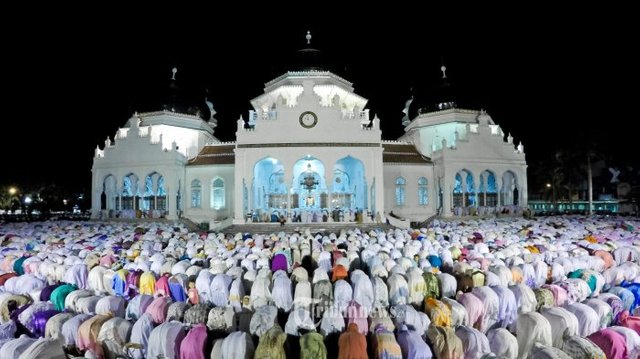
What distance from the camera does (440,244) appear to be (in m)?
13.5

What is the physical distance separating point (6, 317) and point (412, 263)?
8.65 m

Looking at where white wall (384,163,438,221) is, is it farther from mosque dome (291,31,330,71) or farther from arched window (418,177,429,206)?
mosque dome (291,31,330,71)

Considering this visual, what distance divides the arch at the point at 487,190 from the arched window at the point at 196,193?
21.9 m

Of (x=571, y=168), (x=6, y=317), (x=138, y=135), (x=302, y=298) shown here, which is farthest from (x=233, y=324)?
(x=571, y=168)

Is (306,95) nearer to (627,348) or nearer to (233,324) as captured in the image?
(233,324)

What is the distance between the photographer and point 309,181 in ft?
90.3

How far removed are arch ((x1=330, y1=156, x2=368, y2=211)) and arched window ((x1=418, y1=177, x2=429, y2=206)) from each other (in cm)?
509

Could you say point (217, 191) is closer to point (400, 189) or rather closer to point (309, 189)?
A: point (309, 189)

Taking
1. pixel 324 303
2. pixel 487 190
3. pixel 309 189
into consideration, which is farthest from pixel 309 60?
pixel 324 303

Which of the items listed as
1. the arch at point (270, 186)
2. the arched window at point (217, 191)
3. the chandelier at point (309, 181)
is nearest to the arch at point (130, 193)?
the arched window at point (217, 191)

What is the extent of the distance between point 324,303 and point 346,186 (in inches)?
893

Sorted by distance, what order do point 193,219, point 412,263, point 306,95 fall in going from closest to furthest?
point 412,263 → point 306,95 → point 193,219

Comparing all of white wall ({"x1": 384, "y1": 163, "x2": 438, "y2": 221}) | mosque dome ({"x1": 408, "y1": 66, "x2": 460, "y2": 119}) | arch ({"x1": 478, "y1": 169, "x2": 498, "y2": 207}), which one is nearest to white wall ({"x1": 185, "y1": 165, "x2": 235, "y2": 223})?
white wall ({"x1": 384, "y1": 163, "x2": 438, "y2": 221})

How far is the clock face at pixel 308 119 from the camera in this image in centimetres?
2636
